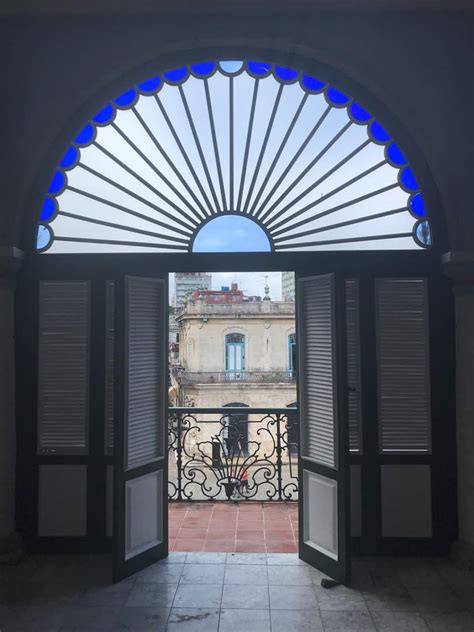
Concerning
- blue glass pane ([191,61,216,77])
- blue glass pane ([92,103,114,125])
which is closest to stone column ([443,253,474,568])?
blue glass pane ([191,61,216,77])

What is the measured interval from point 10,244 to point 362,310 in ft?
9.00

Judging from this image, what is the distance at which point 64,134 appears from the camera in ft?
12.1

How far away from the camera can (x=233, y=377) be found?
71.9 feet

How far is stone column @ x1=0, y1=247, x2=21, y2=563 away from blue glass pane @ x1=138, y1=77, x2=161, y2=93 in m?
1.64

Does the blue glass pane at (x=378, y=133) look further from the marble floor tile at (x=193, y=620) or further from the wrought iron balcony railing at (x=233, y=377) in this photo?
the wrought iron balcony railing at (x=233, y=377)

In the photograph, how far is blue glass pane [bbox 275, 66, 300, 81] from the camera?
12.2ft

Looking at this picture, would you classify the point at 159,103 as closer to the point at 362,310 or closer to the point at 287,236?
the point at 287,236

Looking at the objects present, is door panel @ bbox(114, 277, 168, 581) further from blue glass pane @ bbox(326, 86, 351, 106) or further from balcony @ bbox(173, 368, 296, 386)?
balcony @ bbox(173, 368, 296, 386)

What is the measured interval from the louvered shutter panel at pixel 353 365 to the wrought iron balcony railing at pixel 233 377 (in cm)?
1772

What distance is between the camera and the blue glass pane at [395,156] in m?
3.71

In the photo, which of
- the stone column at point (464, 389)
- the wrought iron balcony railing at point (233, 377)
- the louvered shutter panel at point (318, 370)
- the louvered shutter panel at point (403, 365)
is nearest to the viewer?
the louvered shutter panel at point (318, 370)

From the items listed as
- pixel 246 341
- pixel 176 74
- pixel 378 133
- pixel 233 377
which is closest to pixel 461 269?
pixel 378 133

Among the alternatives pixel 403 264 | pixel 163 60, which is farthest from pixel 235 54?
pixel 403 264

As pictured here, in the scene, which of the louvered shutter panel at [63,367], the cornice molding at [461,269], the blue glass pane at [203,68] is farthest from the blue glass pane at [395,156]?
the louvered shutter panel at [63,367]
